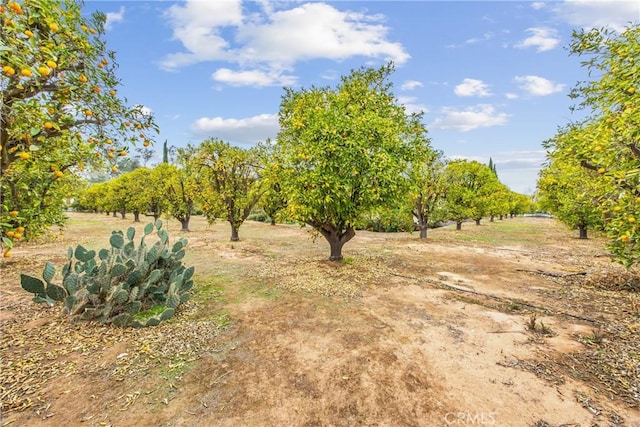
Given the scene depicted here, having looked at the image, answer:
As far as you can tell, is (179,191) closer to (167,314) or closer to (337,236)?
(337,236)

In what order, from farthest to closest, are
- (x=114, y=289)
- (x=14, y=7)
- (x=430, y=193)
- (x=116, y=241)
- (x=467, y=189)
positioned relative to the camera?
1. (x=467, y=189)
2. (x=430, y=193)
3. (x=116, y=241)
4. (x=114, y=289)
5. (x=14, y=7)

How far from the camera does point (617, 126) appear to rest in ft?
15.4

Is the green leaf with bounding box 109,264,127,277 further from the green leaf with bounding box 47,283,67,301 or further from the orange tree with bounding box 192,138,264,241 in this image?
the orange tree with bounding box 192,138,264,241

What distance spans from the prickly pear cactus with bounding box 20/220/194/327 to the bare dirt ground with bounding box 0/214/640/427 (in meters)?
0.28

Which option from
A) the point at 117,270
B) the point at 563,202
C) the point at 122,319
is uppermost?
the point at 563,202

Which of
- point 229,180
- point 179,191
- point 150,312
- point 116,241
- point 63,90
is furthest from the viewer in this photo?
point 179,191

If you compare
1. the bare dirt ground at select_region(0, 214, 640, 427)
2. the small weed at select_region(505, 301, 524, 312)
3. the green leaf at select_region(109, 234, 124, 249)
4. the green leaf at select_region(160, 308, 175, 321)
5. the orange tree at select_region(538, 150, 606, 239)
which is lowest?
the bare dirt ground at select_region(0, 214, 640, 427)

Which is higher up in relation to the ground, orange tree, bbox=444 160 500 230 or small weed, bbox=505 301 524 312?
orange tree, bbox=444 160 500 230

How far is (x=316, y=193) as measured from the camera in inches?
329

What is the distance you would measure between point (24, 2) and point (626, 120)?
26.2 ft

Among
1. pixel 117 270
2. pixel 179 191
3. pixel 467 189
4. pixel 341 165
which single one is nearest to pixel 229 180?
pixel 179 191

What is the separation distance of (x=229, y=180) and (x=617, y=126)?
1517cm

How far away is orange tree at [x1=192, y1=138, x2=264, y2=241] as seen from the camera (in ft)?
51.6

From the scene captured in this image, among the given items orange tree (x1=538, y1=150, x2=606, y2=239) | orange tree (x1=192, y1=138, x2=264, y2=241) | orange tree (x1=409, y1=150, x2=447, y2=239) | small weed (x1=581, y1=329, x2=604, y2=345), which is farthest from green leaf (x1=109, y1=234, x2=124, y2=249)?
orange tree (x1=538, y1=150, x2=606, y2=239)
